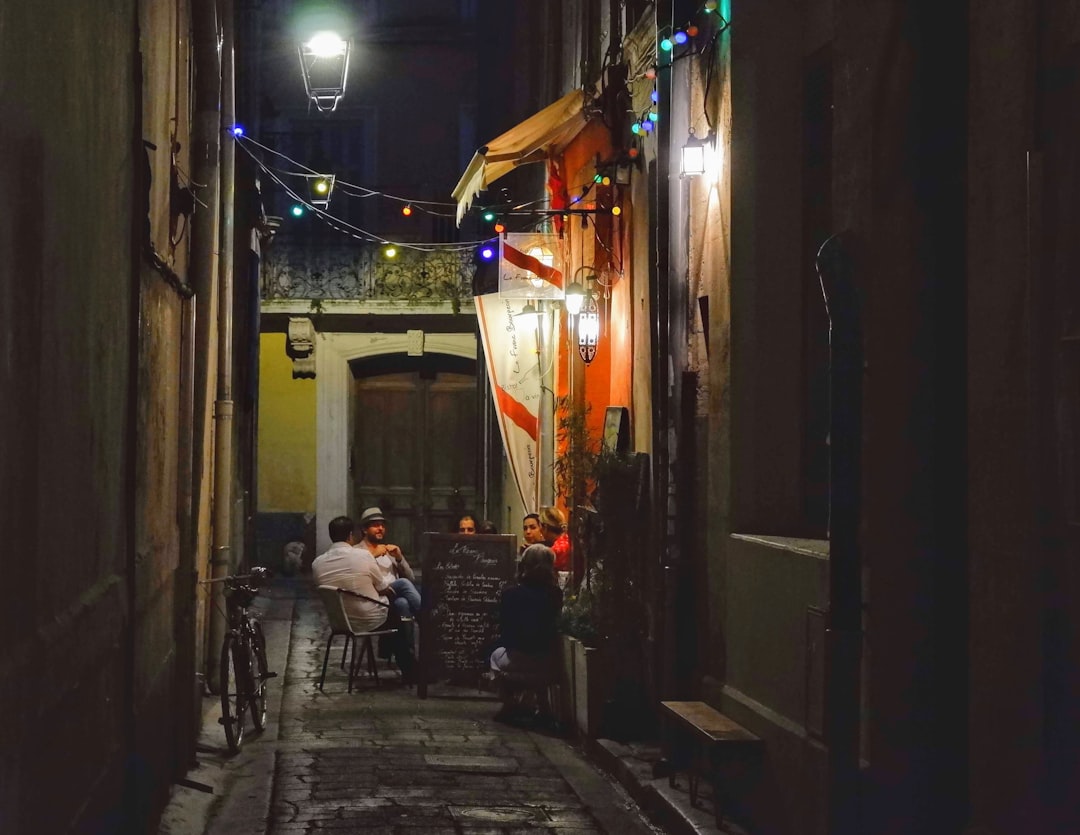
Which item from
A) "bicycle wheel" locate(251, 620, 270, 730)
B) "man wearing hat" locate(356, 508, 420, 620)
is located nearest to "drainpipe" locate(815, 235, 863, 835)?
"bicycle wheel" locate(251, 620, 270, 730)

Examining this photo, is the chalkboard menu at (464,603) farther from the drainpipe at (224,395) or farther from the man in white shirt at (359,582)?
the drainpipe at (224,395)

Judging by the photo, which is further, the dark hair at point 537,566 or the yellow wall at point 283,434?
the yellow wall at point 283,434

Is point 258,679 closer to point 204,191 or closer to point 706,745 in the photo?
point 204,191

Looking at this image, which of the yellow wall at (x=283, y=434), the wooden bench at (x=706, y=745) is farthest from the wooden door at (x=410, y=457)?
the wooden bench at (x=706, y=745)

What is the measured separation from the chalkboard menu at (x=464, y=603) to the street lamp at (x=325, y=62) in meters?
5.75

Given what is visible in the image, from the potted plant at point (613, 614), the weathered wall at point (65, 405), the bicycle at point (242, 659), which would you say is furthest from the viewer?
the potted plant at point (613, 614)

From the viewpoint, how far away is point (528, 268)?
16.7 m

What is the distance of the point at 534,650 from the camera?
41.2 feet

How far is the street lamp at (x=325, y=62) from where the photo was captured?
16125 millimetres

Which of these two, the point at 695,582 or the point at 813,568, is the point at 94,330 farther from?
the point at 695,582

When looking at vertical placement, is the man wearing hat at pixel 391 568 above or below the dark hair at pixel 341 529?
below

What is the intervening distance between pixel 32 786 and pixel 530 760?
6.38 metres

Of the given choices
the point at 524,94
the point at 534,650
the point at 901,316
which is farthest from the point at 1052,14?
the point at 524,94

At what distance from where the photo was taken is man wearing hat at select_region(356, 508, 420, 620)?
1505cm
